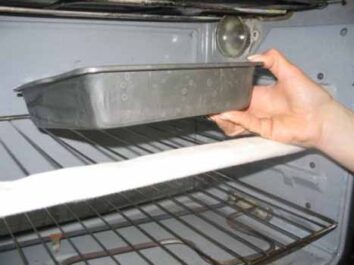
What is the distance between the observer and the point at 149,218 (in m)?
0.92

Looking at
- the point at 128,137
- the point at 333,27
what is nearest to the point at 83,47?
the point at 128,137

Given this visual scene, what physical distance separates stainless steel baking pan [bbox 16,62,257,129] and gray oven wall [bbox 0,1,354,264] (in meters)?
0.20

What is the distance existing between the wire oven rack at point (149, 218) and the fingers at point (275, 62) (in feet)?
0.81

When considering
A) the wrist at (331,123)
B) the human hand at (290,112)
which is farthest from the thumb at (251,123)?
the wrist at (331,123)

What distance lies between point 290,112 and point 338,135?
0.10 m

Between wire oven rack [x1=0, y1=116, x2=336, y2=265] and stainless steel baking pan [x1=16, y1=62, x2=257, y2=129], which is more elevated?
stainless steel baking pan [x1=16, y1=62, x2=257, y2=129]

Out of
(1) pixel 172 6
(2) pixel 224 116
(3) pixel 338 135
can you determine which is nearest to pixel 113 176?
(2) pixel 224 116

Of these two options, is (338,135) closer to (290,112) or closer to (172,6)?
(290,112)

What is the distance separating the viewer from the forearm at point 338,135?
688 millimetres

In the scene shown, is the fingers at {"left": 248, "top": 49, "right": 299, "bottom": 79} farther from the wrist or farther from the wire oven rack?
the wire oven rack

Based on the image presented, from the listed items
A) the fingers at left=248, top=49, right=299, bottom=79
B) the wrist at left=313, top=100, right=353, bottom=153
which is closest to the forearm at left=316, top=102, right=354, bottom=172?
the wrist at left=313, top=100, right=353, bottom=153

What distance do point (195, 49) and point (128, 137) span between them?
A: 1.00ft

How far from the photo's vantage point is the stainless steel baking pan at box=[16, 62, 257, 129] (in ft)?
1.49

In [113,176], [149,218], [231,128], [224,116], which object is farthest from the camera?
[149,218]
